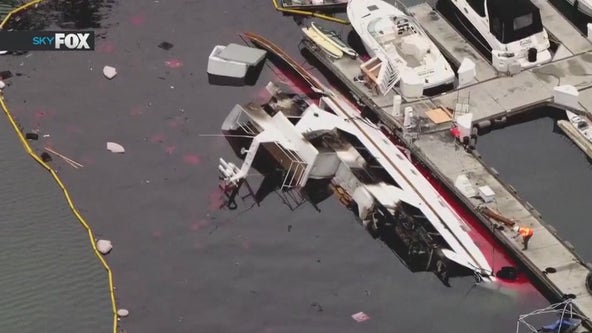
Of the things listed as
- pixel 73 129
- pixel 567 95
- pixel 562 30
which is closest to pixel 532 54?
pixel 567 95

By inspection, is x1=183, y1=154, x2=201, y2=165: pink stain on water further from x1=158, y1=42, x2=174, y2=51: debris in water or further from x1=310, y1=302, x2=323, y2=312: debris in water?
x1=310, y1=302, x2=323, y2=312: debris in water

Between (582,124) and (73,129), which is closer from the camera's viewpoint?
(582,124)

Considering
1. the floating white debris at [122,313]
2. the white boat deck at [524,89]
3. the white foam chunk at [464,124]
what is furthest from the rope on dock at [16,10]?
the white foam chunk at [464,124]

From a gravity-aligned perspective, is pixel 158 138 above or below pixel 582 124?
below

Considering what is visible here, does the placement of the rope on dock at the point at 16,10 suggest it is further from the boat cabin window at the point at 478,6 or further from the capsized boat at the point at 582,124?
the capsized boat at the point at 582,124

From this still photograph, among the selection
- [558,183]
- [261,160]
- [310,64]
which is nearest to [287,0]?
[310,64]

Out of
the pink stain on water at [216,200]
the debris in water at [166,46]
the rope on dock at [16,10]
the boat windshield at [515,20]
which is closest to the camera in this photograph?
the pink stain on water at [216,200]

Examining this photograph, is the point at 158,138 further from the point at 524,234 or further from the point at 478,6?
the point at 478,6

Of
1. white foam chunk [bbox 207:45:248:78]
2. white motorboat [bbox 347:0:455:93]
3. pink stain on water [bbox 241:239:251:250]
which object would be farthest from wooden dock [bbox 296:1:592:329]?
pink stain on water [bbox 241:239:251:250]
